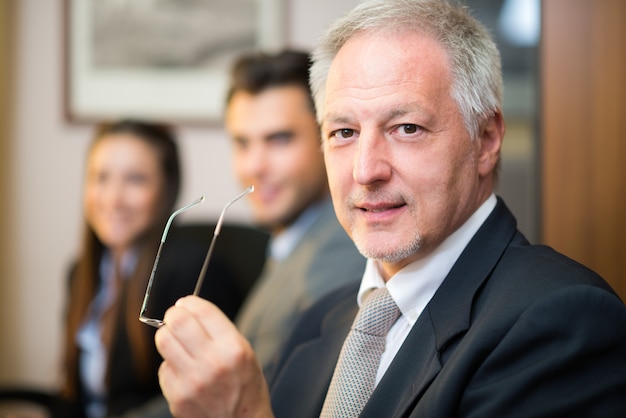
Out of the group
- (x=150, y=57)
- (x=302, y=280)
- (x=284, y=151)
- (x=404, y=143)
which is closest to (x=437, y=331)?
(x=404, y=143)

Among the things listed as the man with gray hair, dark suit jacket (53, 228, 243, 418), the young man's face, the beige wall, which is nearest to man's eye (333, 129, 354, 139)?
the man with gray hair

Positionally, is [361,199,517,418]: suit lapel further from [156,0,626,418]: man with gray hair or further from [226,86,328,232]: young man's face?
[226,86,328,232]: young man's face

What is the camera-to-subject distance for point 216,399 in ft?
3.17

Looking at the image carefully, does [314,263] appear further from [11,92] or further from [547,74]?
[11,92]

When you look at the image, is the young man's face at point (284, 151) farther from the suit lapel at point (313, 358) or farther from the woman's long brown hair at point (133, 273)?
the suit lapel at point (313, 358)

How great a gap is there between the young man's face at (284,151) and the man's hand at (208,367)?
1.06 m

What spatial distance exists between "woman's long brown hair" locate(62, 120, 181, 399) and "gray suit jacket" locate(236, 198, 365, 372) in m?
0.52

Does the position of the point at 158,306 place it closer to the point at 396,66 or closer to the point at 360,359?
the point at 360,359

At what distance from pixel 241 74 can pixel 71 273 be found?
1.04 metres

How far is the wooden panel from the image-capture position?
193 cm

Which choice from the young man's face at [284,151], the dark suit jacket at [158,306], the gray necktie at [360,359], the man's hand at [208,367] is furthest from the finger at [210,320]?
the dark suit jacket at [158,306]

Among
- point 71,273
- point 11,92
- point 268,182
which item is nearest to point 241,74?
point 268,182

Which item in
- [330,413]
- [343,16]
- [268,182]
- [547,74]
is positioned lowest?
[330,413]

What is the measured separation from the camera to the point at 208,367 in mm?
951
